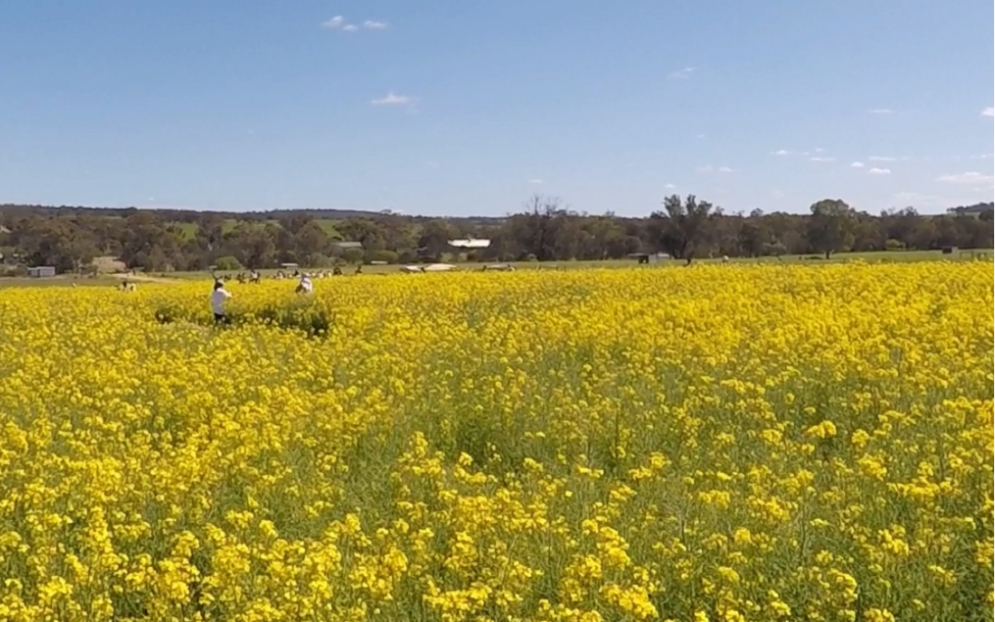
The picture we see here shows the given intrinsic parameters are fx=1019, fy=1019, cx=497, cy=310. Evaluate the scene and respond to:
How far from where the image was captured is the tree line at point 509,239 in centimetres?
6103

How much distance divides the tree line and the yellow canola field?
161 ft

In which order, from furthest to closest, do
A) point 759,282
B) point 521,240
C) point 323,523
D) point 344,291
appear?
point 521,240 < point 344,291 < point 759,282 < point 323,523

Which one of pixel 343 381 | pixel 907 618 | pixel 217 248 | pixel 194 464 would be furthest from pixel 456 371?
pixel 217 248

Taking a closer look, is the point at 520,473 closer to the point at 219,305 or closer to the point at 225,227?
the point at 219,305

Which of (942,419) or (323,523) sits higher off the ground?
(942,419)

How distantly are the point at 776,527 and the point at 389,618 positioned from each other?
2009mm

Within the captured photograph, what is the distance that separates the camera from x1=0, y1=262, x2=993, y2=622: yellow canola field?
14.7 feet

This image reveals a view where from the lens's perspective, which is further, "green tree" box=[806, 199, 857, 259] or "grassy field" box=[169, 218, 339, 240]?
"grassy field" box=[169, 218, 339, 240]

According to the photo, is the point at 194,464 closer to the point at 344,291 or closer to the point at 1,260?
the point at 344,291

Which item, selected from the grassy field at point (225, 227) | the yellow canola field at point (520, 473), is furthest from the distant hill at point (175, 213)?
the yellow canola field at point (520, 473)

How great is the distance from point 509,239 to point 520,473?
66.2m

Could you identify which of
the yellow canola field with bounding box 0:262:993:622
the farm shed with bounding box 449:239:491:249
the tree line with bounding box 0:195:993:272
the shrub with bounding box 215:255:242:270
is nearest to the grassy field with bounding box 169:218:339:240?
the tree line with bounding box 0:195:993:272

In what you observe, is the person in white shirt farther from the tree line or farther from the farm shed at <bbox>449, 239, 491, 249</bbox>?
the farm shed at <bbox>449, 239, 491, 249</bbox>

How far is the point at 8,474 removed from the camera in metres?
6.78
